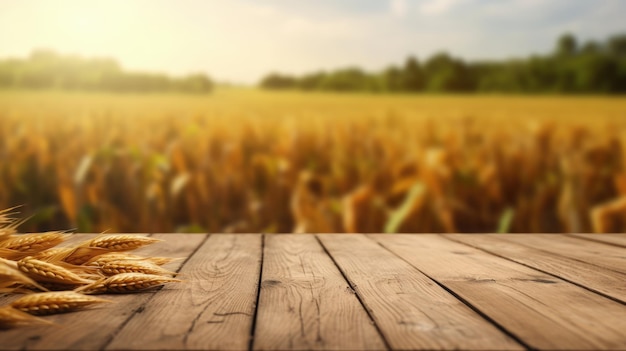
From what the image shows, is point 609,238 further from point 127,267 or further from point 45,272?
point 45,272

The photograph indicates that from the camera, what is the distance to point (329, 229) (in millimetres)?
2320

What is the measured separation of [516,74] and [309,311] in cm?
463

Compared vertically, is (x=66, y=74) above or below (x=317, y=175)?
above

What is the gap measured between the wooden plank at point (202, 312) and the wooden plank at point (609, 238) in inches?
43.1

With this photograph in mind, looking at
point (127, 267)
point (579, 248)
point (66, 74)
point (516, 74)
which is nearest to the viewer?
point (127, 267)

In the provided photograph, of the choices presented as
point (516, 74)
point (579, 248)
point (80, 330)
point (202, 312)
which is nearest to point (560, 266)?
point (579, 248)

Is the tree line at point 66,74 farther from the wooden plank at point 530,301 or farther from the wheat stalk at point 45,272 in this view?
the wheat stalk at point 45,272

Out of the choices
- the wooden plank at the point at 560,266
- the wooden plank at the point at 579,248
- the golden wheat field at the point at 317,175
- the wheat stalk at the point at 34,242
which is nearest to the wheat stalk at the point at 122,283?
the wheat stalk at the point at 34,242

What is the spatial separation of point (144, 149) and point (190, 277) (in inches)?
82.9

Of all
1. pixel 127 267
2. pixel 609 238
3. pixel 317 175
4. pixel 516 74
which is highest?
pixel 516 74

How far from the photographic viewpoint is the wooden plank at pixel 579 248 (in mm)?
1558

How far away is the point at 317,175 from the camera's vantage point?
3.28 meters

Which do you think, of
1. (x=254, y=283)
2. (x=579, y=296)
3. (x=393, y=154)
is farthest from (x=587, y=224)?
(x=254, y=283)

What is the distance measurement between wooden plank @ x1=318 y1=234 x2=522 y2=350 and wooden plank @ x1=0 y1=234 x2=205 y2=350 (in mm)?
356
